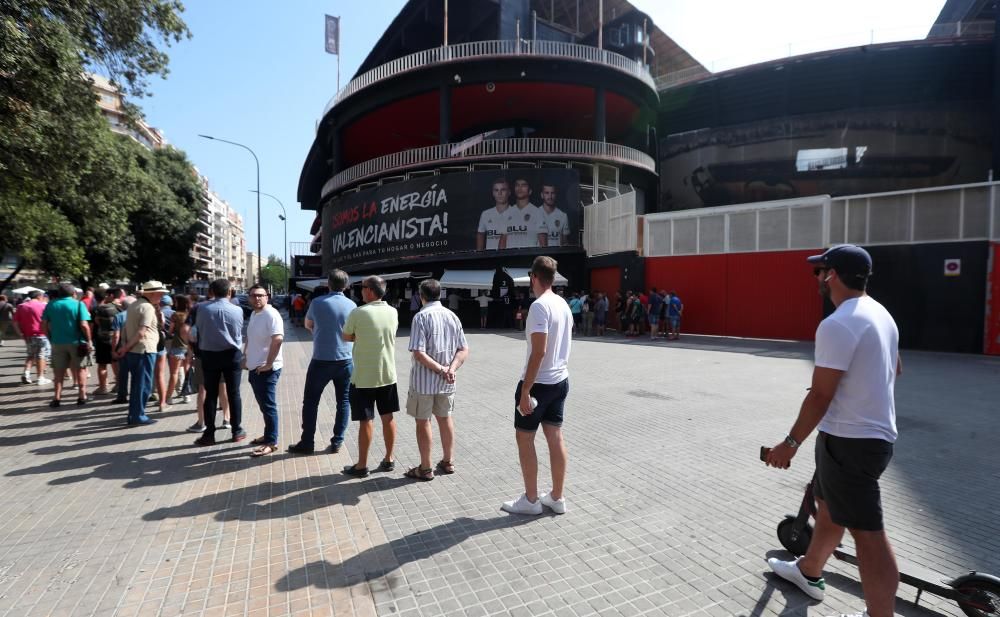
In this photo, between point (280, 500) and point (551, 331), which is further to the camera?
point (280, 500)

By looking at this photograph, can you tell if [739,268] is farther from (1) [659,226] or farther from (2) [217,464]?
(2) [217,464]

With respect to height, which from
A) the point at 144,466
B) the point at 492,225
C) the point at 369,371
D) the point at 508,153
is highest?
the point at 508,153

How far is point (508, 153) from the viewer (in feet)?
74.8

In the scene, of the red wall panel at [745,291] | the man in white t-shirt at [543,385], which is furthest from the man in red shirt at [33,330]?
the red wall panel at [745,291]

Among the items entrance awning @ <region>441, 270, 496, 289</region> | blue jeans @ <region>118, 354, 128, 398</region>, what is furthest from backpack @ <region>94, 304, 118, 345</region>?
entrance awning @ <region>441, 270, 496, 289</region>

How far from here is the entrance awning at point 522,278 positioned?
2051cm

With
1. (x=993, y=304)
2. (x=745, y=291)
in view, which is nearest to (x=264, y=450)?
(x=745, y=291)

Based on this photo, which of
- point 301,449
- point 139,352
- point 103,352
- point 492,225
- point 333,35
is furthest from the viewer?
point 333,35

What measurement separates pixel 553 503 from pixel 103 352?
25.6ft

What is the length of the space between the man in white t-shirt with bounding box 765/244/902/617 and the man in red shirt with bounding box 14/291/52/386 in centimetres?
1146

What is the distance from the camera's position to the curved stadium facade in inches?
645

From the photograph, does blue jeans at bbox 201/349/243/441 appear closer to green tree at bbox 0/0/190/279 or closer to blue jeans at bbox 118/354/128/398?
blue jeans at bbox 118/354/128/398

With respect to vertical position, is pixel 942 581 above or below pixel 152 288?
below

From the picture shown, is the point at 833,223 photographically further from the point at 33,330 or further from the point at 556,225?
the point at 33,330
